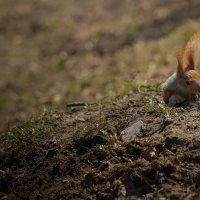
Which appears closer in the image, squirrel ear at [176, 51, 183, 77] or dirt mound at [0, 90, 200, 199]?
dirt mound at [0, 90, 200, 199]

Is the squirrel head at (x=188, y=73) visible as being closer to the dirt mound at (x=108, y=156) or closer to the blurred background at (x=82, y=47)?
the dirt mound at (x=108, y=156)

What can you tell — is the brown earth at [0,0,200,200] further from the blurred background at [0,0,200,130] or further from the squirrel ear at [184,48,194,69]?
the squirrel ear at [184,48,194,69]

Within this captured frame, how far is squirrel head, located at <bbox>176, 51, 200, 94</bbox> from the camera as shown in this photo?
498cm

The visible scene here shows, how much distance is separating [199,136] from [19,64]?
329 inches

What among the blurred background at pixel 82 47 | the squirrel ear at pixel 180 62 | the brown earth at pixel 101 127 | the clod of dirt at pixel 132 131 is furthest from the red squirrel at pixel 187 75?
the blurred background at pixel 82 47

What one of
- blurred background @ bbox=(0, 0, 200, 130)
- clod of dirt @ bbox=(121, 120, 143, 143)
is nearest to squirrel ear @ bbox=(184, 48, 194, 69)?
clod of dirt @ bbox=(121, 120, 143, 143)

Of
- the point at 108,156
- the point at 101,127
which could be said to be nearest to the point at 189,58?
the point at 101,127

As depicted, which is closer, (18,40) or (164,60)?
(164,60)

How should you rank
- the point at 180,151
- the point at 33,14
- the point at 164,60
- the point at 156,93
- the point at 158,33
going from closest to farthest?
1. the point at 180,151
2. the point at 156,93
3. the point at 164,60
4. the point at 158,33
5. the point at 33,14

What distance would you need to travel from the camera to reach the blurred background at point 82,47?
32.4ft

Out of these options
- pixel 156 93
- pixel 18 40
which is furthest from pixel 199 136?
pixel 18 40

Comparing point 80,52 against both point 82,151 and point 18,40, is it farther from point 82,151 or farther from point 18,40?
point 82,151

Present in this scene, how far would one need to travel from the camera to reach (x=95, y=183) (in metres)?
4.50

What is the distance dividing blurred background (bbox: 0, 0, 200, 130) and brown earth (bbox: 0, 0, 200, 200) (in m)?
0.04
